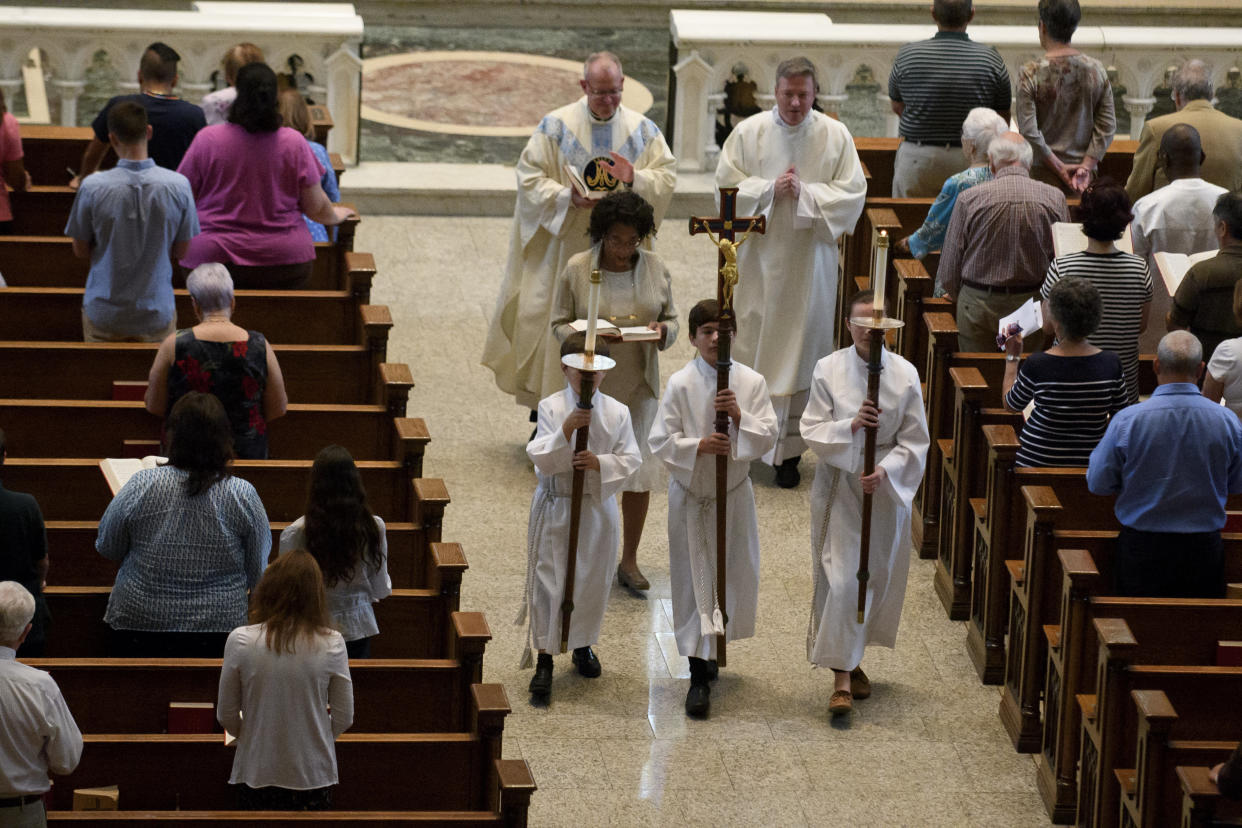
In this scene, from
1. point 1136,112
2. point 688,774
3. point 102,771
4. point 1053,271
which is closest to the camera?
point 102,771

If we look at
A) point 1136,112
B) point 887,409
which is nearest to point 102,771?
point 887,409

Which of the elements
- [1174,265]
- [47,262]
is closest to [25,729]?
[47,262]

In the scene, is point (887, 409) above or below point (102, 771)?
above

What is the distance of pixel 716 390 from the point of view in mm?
7258

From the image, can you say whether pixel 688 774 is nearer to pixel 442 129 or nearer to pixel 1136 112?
pixel 1136 112

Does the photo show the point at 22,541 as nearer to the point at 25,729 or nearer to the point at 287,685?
the point at 25,729

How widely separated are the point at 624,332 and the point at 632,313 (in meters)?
0.63

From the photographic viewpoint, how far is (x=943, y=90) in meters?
9.78

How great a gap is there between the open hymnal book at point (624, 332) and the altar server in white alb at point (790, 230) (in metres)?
1.72

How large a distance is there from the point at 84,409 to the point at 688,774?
259 centimetres

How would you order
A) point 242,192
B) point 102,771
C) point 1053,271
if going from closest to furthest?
point 102,771 < point 1053,271 < point 242,192

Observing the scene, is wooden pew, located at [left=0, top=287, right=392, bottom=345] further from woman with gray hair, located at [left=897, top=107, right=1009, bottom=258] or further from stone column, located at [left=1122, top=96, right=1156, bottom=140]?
stone column, located at [left=1122, top=96, right=1156, bottom=140]

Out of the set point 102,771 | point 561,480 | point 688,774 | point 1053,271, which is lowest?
point 688,774

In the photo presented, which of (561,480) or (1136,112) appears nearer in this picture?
(561,480)
